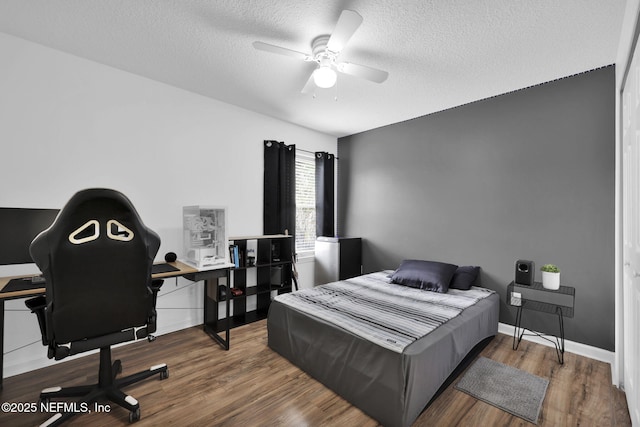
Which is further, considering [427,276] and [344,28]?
[427,276]

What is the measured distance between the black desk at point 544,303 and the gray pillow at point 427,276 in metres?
0.61

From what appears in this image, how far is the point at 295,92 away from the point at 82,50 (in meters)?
1.95

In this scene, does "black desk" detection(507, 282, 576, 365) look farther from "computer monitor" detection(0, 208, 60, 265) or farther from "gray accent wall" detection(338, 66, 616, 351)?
"computer monitor" detection(0, 208, 60, 265)

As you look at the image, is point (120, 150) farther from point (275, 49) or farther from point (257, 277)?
point (257, 277)

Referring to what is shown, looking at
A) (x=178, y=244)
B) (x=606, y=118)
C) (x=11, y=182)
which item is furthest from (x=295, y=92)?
(x=606, y=118)

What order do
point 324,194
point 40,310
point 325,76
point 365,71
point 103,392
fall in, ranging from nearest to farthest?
point 40,310 < point 103,392 < point 325,76 < point 365,71 < point 324,194

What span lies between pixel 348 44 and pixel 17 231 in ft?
9.49

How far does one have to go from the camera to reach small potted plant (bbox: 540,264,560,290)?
2.63m

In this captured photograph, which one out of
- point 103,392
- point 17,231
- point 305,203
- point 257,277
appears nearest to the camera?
point 103,392

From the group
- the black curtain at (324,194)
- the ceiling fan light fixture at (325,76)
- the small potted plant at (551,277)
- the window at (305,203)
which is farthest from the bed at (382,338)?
the ceiling fan light fixture at (325,76)

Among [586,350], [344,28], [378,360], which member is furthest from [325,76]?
[586,350]

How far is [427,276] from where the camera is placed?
3.26m

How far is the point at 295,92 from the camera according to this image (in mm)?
3229

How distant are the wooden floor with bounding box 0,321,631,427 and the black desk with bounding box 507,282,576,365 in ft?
0.54
